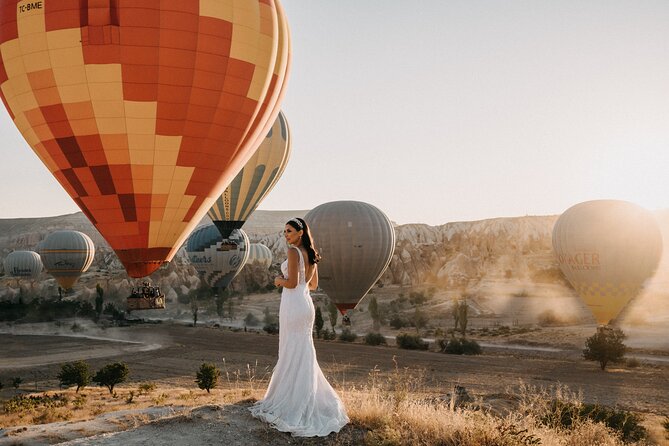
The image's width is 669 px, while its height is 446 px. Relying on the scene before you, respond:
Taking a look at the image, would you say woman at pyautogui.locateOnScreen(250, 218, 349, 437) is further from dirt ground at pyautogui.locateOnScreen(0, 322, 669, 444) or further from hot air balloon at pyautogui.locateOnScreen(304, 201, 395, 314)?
hot air balloon at pyautogui.locateOnScreen(304, 201, 395, 314)

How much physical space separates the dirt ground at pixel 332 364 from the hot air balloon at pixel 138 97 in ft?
20.7

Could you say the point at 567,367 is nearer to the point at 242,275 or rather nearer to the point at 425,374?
the point at 425,374

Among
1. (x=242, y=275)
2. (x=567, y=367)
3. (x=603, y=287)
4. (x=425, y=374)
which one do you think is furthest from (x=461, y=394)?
(x=242, y=275)

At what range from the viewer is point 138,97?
13664mm

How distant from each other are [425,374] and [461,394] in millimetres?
16602

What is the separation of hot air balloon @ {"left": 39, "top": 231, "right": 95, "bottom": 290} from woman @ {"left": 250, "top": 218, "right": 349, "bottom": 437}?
201 feet

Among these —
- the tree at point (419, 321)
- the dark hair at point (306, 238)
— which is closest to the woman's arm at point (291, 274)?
the dark hair at point (306, 238)

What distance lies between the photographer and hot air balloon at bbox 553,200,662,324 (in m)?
32.7

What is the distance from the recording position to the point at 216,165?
15430 mm

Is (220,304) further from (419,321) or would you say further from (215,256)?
(419,321)

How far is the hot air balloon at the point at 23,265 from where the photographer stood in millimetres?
80812

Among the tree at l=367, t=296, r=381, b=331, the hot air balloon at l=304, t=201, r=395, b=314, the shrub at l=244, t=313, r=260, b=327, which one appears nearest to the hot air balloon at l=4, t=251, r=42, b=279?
the shrub at l=244, t=313, r=260, b=327

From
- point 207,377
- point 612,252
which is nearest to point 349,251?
point 207,377

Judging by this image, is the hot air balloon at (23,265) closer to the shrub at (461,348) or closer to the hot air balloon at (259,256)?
the hot air balloon at (259,256)
